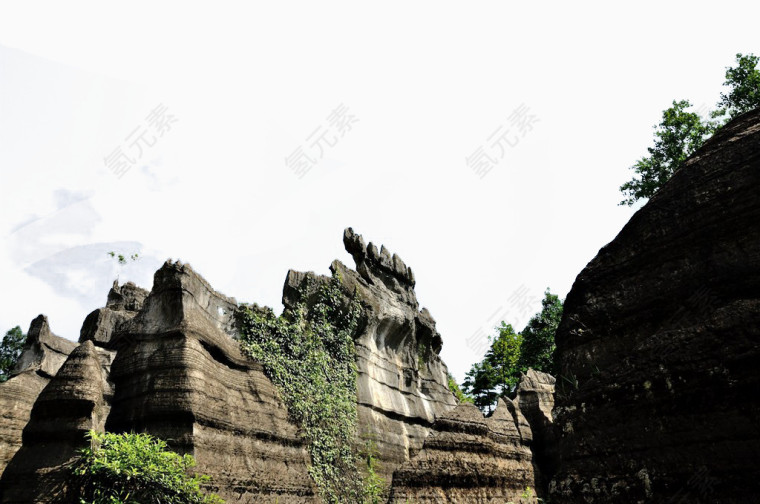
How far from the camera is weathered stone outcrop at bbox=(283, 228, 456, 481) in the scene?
16.0 meters

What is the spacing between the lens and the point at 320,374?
14.4 metres

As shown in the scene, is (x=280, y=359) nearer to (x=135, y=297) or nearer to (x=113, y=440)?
(x=113, y=440)

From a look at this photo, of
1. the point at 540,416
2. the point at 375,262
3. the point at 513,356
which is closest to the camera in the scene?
the point at 540,416

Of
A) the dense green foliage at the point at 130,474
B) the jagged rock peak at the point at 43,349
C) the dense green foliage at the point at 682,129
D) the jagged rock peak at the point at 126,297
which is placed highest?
the dense green foliage at the point at 682,129

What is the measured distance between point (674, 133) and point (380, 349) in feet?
63.3

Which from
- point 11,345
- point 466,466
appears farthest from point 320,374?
point 11,345

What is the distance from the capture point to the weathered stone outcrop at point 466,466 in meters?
9.16

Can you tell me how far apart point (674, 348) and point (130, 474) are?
7.80 meters

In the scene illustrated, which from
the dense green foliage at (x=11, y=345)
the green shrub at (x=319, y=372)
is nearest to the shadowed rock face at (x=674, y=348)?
the green shrub at (x=319, y=372)

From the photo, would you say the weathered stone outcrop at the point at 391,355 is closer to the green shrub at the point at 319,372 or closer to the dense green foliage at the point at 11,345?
the green shrub at the point at 319,372

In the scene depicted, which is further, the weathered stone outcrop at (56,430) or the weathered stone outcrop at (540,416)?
the weathered stone outcrop at (540,416)

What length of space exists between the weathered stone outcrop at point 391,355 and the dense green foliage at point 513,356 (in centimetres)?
1472

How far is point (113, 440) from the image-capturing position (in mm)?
7965

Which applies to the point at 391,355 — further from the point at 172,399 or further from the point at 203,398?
the point at 172,399
